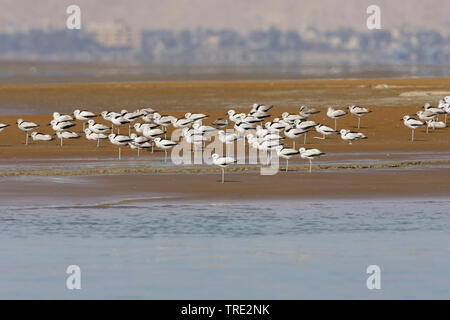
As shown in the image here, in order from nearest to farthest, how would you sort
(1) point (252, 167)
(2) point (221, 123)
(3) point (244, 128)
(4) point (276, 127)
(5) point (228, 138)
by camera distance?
(1) point (252, 167) < (5) point (228, 138) < (4) point (276, 127) < (3) point (244, 128) < (2) point (221, 123)

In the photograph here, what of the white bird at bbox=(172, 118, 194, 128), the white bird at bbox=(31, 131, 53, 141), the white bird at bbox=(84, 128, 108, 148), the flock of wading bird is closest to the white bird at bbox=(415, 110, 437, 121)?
the flock of wading bird

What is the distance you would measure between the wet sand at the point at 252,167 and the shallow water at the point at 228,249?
2.39 m

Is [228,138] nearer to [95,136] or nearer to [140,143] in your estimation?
[140,143]

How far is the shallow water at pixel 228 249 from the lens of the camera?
44.1ft

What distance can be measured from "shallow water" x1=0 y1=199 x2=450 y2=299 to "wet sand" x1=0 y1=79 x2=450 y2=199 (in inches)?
94.1

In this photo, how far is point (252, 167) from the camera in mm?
28531

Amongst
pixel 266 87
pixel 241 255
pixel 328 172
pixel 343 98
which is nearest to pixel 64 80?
pixel 266 87

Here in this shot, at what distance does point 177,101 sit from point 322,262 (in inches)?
1559

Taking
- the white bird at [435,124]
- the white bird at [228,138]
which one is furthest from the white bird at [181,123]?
the white bird at [435,124]

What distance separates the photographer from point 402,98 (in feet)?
169

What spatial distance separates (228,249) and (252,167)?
1244 cm

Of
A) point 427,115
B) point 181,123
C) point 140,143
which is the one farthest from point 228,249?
point 427,115

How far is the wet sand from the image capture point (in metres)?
24.3
